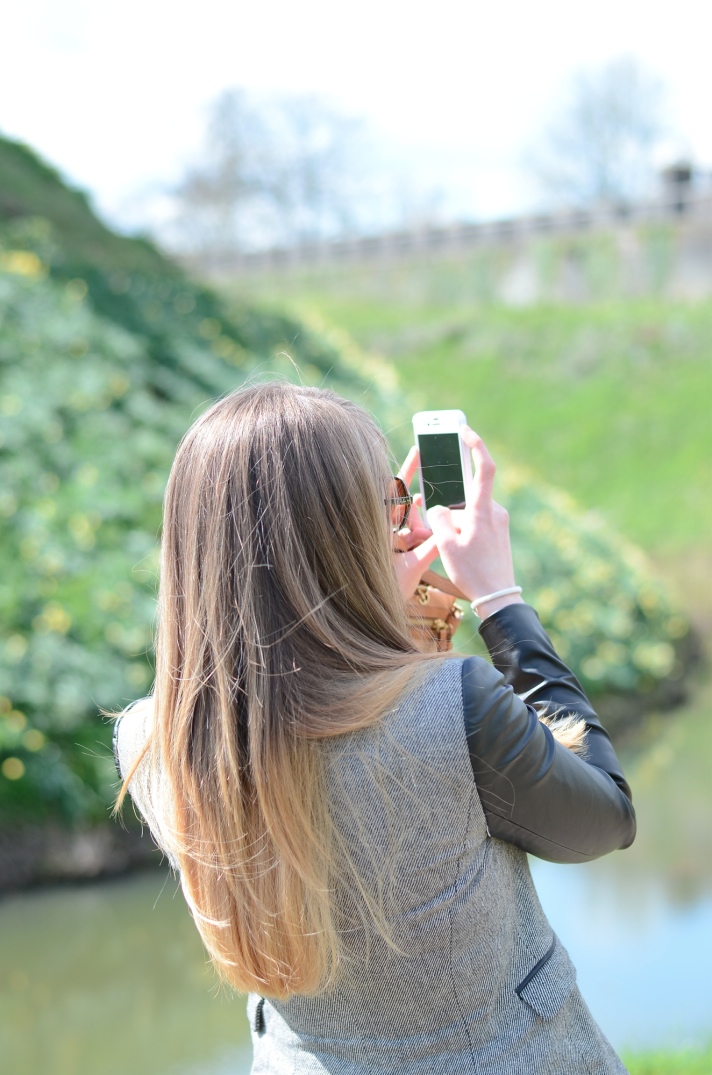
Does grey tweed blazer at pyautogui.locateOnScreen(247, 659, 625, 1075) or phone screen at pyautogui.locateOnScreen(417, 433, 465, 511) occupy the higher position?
phone screen at pyautogui.locateOnScreen(417, 433, 465, 511)

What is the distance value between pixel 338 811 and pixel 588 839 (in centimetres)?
30

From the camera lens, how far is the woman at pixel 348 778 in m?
1.10

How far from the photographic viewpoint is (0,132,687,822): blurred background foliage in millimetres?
4473

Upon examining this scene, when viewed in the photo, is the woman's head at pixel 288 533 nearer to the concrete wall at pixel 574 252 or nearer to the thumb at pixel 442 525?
the thumb at pixel 442 525

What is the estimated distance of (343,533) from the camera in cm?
117

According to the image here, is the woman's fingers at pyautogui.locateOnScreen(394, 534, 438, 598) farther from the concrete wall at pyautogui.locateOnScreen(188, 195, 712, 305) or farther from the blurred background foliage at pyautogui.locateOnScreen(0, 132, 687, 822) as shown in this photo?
the concrete wall at pyautogui.locateOnScreen(188, 195, 712, 305)

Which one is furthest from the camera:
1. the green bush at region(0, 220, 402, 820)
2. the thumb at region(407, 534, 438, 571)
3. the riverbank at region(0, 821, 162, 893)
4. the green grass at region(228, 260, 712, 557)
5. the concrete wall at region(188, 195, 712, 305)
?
the concrete wall at region(188, 195, 712, 305)

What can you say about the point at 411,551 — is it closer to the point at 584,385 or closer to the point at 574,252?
the point at 584,385

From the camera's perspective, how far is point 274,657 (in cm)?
115

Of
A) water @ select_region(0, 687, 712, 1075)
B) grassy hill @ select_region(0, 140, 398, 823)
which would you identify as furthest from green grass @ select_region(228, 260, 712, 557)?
water @ select_region(0, 687, 712, 1075)

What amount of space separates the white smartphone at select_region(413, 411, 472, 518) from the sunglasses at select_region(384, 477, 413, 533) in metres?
0.13

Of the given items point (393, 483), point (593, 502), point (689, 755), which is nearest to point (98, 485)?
point (689, 755)

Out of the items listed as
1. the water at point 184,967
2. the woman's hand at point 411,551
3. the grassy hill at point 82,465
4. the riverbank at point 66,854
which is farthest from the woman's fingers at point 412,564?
the riverbank at point 66,854

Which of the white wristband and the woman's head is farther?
the white wristband
